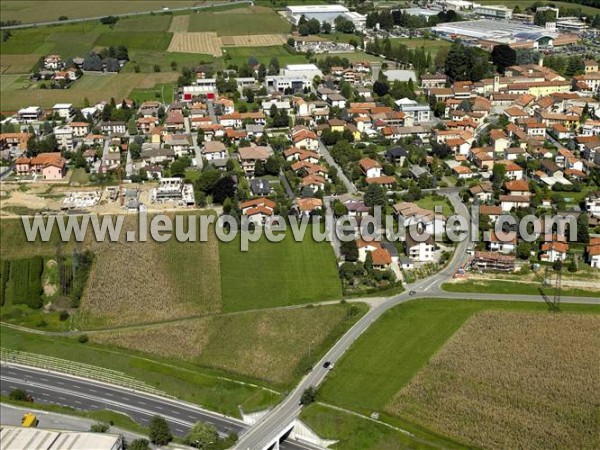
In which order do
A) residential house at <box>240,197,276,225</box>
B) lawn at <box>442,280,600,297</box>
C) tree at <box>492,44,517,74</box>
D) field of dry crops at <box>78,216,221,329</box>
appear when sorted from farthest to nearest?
tree at <box>492,44,517,74</box> < residential house at <box>240,197,276,225</box> < lawn at <box>442,280,600,297</box> < field of dry crops at <box>78,216,221,329</box>

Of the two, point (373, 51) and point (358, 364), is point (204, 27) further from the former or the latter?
point (358, 364)

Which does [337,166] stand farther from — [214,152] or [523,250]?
[523,250]

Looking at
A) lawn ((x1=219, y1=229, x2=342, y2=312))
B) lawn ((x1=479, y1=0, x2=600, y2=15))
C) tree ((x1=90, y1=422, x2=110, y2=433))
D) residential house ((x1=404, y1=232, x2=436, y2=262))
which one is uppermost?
lawn ((x1=479, y1=0, x2=600, y2=15))

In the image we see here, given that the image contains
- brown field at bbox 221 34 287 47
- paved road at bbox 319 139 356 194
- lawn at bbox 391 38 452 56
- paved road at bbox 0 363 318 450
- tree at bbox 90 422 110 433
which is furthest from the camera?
brown field at bbox 221 34 287 47

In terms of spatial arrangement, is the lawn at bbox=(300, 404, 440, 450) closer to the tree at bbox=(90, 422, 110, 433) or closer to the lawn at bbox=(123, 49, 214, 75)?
the tree at bbox=(90, 422, 110, 433)

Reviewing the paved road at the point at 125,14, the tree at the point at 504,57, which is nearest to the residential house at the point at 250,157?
the tree at the point at 504,57

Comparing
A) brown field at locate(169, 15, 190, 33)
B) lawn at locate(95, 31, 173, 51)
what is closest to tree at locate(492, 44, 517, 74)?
lawn at locate(95, 31, 173, 51)
